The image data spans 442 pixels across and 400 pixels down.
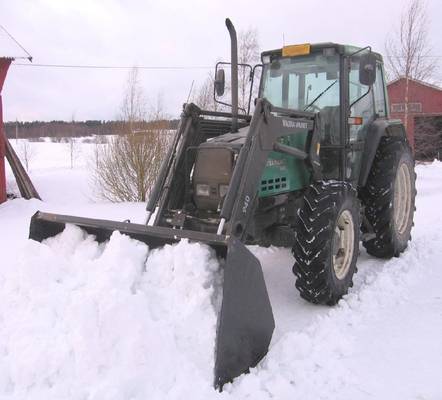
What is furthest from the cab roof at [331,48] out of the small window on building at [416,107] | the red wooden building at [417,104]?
the small window on building at [416,107]

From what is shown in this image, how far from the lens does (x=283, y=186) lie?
456cm

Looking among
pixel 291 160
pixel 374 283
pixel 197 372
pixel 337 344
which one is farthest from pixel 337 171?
pixel 197 372

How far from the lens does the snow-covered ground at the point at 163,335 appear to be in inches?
111

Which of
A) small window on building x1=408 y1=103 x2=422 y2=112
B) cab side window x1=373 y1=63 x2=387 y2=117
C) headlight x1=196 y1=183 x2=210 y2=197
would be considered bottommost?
headlight x1=196 y1=183 x2=210 y2=197

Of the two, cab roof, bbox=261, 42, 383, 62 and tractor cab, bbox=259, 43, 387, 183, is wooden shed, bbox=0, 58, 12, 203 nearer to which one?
tractor cab, bbox=259, 43, 387, 183

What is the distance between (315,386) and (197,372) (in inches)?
30.0

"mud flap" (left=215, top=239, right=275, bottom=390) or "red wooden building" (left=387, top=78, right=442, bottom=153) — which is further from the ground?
"red wooden building" (left=387, top=78, right=442, bottom=153)

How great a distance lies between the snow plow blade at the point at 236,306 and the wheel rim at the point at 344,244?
121cm

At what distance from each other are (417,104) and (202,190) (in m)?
23.3

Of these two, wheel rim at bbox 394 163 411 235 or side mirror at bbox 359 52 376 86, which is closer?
side mirror at bbox 359 52 376 86

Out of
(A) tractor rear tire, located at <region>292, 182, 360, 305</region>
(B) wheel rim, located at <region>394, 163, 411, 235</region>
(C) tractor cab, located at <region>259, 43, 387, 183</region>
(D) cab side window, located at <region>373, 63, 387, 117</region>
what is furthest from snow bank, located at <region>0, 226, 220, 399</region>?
(B) wheel rim, located at <region>394, 163, 411, 235</region>

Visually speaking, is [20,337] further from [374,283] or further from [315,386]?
[374,283]

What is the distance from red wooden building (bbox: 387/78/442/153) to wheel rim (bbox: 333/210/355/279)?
60.6 feet

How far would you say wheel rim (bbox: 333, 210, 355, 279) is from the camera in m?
4.37
